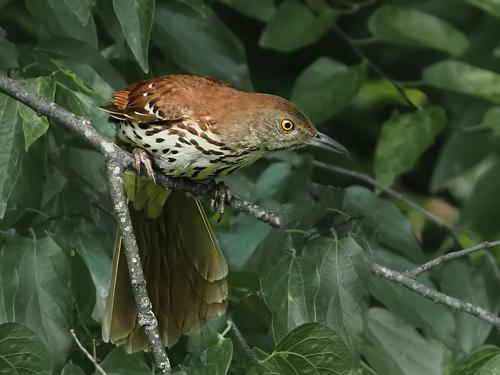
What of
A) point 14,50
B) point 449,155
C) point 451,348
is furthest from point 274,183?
point 449,155

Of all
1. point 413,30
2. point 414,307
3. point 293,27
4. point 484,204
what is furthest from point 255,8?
point 484,204

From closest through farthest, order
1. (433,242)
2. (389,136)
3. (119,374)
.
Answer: (119,374) < (389,136) < (433,242)

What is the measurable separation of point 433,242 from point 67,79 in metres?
3.56

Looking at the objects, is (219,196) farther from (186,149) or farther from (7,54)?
(7,54)

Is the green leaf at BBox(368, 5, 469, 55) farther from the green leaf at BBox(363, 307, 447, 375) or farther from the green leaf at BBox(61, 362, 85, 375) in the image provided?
the green leaf at BBox(61, 362, 85, 375)

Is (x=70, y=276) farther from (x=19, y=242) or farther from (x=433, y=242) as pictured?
(x=433, y=242)

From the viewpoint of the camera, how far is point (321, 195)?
3.76 meters

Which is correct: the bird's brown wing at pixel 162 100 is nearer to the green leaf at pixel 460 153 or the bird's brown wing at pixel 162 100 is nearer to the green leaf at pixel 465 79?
the green leaf at pixel 465 79

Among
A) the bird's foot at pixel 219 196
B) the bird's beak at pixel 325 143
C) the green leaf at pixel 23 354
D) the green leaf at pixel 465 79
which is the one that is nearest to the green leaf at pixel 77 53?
the bird's foot at pixel 219 196

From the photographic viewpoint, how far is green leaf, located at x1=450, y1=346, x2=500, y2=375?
10.4 feet

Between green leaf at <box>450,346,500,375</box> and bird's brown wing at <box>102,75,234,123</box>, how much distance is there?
1250mm

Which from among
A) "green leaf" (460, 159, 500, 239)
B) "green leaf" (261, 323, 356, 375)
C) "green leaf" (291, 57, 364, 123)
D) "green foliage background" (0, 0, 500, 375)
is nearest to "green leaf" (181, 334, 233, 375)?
"green foliage background" (0, 0, 500, 375)

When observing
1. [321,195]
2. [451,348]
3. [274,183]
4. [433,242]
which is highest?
[321,195]

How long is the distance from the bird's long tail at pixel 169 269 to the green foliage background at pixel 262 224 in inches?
2.9
